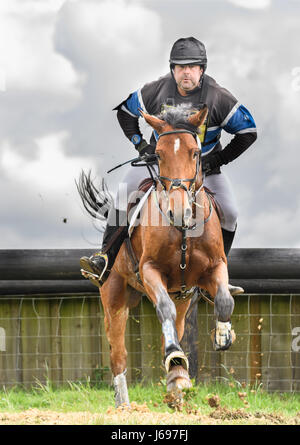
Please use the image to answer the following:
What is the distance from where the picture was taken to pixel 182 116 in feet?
12.8

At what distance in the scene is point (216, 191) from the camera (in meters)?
4.55

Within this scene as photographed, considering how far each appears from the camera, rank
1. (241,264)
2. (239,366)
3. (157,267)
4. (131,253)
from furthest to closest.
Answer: (239,366), (241,264), (131,253), (157,267)

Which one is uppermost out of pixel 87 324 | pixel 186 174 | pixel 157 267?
pixel 186 174

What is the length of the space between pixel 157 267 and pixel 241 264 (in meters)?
2.48

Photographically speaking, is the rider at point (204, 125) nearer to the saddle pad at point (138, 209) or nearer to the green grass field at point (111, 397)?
the saddle pad at point (138, 209)

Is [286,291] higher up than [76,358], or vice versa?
[286,291]

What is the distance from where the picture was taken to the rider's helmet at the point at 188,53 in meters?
4.07

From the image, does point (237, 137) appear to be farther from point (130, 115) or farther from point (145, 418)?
point (145, 418)

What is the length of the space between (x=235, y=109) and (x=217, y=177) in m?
0.58

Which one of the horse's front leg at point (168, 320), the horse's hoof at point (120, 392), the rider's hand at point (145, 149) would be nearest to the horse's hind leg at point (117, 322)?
the horse's hoof at point (120, 392)
